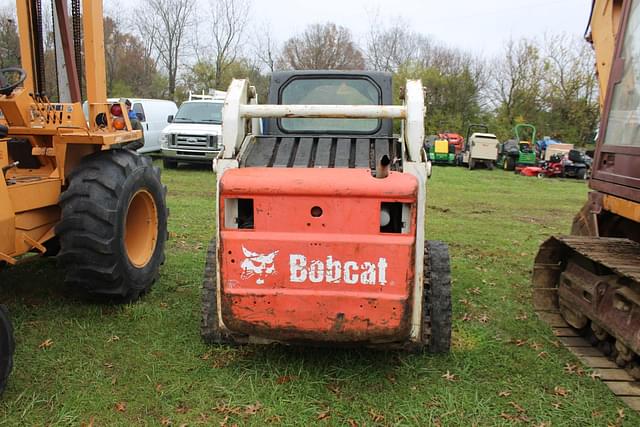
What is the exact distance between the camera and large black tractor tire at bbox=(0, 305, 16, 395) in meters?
2.88

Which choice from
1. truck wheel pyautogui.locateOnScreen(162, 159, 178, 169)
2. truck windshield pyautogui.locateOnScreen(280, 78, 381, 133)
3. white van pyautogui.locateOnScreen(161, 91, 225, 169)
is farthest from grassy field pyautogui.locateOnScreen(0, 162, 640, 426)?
truck wheel pyautogui.locateOnScreen(162, 159, 178, 169)

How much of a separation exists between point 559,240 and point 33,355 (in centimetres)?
363

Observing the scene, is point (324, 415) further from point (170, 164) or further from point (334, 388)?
point (170, 164)

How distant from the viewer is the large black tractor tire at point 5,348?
2.88 m

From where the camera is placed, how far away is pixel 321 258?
3.02 meters

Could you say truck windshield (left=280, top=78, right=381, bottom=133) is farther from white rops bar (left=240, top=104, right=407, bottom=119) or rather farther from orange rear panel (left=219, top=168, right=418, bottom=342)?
orange rear panel (left=219, top=168, right=418, bottom=342)

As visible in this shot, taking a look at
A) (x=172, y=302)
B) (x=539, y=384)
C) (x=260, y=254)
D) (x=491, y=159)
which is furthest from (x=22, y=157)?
(x=491, y=159)

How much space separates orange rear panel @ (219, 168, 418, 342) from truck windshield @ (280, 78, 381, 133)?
5.24 ft

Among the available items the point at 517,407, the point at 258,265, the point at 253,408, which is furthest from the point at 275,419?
the point at 517,407

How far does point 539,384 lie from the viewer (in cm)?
346

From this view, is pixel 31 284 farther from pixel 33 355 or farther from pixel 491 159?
pixel 491 159

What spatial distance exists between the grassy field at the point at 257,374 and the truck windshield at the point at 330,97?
65.6 inches

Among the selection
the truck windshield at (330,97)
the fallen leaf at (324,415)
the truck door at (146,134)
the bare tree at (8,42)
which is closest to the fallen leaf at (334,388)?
the fallen leaf at (324,415)

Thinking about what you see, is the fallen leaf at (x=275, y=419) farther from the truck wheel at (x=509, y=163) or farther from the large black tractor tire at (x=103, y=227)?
the truck wheel at (x=509, y=163)
